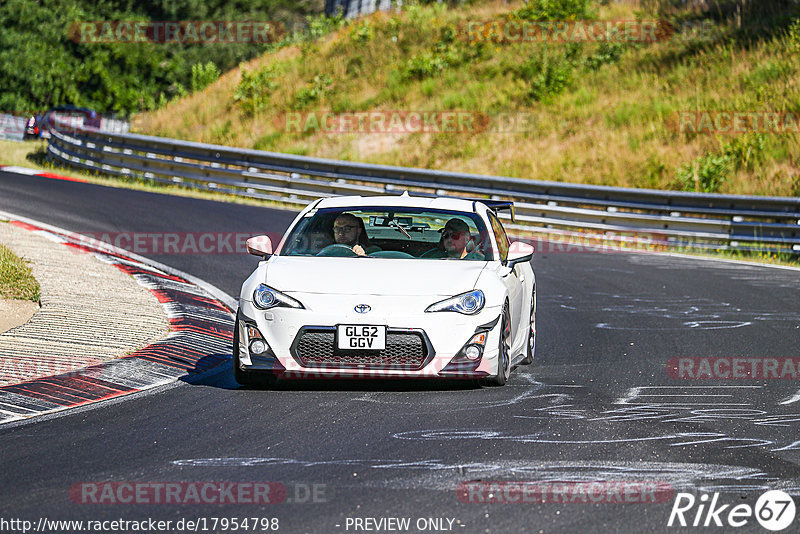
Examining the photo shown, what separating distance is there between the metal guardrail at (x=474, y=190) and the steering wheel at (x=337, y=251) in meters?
12.6

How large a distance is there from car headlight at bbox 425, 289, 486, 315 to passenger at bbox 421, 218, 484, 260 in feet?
3.50

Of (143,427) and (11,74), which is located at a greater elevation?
(11,74)

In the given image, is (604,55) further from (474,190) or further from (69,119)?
(69,119)

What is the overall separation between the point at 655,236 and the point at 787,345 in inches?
427

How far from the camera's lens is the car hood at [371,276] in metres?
7.72

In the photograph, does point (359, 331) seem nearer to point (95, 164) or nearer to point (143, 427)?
point (143, 427)

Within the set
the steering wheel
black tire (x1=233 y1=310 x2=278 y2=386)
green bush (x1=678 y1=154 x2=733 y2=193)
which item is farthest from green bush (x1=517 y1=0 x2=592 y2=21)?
black tire (x1=233 y1=310 x2=278 y2=386)

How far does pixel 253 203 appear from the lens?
24766mm

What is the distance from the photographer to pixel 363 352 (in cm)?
748

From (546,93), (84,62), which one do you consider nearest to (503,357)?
(546,93)

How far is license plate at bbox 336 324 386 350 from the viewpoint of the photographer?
24.5 ft

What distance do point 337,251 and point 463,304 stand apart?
1420 mm

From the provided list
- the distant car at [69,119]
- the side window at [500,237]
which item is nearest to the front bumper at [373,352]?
the side window at [500,237]

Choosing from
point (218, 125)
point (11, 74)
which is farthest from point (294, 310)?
point (11, 74)
